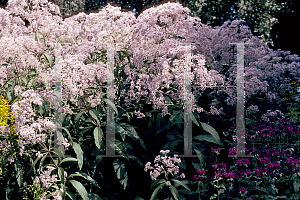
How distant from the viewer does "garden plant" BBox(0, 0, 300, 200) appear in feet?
11.1

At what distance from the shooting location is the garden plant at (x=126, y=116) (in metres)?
3.39

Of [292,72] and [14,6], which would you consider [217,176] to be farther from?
[14,6]

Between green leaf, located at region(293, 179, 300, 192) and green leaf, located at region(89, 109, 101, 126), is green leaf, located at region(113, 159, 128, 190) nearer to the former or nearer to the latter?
green leaf, located at region(89, 109, 101, 126)

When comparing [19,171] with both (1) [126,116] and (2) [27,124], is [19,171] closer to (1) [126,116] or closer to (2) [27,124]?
(2) [27,124]

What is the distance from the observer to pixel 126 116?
→ 413 centimetres

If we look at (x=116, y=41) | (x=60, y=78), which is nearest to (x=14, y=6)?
(x=116, y=41)

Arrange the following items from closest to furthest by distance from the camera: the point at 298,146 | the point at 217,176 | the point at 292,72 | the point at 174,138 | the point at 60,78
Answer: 1. the point at 60,78
2. the point at 217,176
3. the point at 174,138
4. the point at 298,146
5. the point at 292,72

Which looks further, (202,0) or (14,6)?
(202,0)

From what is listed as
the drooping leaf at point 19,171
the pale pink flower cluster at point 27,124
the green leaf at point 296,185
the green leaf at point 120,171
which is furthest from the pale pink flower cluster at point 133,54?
the green leaf at point 296,185

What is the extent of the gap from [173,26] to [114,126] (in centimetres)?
174

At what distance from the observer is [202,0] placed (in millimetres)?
13305

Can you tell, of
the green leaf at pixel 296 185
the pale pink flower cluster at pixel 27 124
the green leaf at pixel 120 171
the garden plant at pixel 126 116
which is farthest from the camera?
the green leaf at pixel 296 185

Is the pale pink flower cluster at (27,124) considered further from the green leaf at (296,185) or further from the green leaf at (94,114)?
the green leaf at (296,185)

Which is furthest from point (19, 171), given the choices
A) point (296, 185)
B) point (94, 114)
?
point (296, 185)
